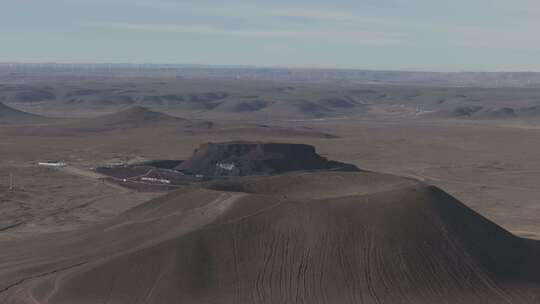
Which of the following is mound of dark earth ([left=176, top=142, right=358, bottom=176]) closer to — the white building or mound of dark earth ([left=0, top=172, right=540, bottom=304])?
the white building

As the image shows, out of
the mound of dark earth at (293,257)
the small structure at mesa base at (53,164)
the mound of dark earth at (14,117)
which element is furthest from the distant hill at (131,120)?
the mound of dark earth at (293,257)

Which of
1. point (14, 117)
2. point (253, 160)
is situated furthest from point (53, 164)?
point (14, 117)

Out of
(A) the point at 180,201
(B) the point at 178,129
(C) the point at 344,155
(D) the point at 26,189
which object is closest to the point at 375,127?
(B) the point at 178,129

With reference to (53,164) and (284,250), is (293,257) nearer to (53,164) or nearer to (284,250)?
(284,250)

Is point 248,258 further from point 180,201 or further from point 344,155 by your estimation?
point 344,155

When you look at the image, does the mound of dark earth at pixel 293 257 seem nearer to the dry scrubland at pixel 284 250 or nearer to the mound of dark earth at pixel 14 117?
the dry scrubland at pixel 284 250
